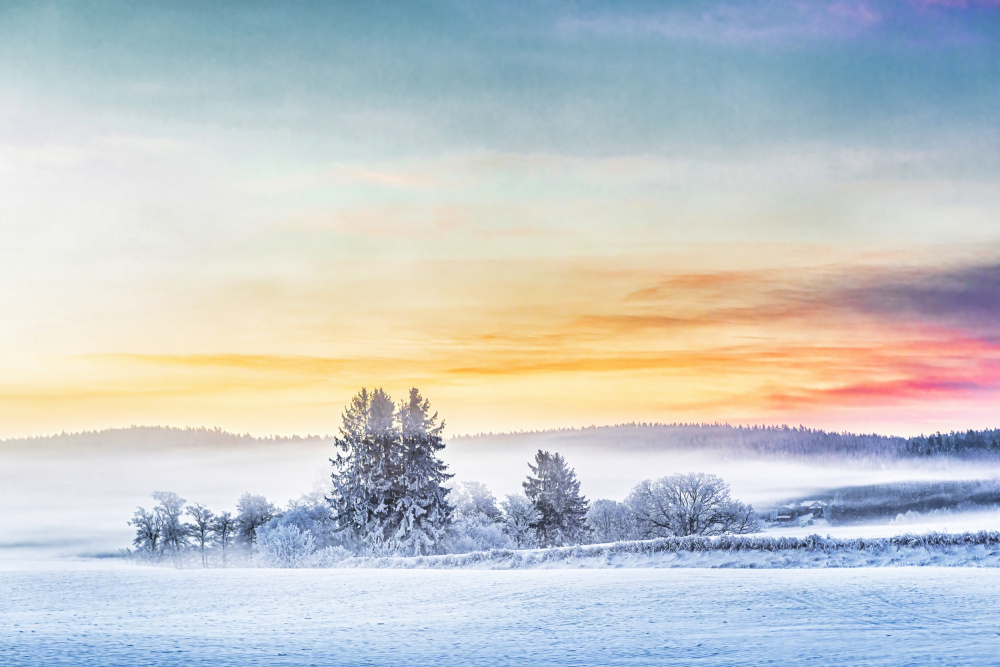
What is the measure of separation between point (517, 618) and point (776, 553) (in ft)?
47.6

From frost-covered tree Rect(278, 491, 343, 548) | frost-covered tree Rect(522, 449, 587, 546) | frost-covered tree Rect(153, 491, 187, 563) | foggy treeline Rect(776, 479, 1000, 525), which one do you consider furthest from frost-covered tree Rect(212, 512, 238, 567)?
foggy treeline Rect(776, 479, 1000, 525)

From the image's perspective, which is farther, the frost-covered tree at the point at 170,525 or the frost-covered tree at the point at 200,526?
the frost-covered tree at the point at 200,526

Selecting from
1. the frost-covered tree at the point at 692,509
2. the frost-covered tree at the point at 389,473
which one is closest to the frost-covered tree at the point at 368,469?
the frost-covered tree at the point at 389,473

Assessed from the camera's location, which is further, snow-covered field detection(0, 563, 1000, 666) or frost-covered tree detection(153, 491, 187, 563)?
frost-covered tree detection(153, 491, 187, 563)

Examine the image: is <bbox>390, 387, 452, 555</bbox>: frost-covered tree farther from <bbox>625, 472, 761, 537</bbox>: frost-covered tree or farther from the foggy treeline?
the foggy treeline

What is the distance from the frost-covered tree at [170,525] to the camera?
79.3 meters

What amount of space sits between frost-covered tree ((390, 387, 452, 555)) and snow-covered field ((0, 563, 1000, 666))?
69.9ft

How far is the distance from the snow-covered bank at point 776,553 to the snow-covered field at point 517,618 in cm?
230

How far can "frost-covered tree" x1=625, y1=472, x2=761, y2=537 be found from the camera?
234 ft

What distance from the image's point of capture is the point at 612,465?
10456 cm

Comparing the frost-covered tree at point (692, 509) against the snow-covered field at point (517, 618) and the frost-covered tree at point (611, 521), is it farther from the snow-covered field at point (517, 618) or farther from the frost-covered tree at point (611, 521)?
the snow-covered field at point (517, 618)

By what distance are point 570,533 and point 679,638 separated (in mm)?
51017

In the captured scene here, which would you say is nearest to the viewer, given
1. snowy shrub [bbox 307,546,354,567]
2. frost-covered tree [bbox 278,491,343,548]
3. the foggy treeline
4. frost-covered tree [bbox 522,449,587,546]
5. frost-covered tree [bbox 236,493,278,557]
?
snowy shrub [bbox 307,546,354,567]

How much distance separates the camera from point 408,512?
170 feet
